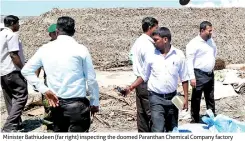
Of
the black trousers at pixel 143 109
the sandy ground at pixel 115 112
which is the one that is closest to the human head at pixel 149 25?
the black trousers at pixel 143 109

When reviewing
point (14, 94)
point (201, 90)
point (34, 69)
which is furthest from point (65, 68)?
point (201, 90)

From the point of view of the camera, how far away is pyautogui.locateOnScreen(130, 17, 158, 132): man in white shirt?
538 cm

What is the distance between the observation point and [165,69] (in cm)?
475

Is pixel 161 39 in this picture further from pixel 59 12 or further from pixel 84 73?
pixel 59 12

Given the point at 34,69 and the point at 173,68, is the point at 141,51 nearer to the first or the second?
the point at 173,68

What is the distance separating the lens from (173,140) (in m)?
4.26

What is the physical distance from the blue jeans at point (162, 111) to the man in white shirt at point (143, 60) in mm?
650

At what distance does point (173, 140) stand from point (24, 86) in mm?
2893

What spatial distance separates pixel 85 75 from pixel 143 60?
56.1 inches

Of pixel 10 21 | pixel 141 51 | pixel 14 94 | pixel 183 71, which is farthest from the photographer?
pixel 14 94

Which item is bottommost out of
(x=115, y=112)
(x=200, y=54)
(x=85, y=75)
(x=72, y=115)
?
(x=115, y=112)

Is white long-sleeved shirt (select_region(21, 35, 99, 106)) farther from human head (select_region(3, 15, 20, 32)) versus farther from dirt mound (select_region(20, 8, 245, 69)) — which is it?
dirt mound (select_region(20, 8, 245, 69))

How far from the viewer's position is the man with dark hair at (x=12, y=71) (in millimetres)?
6008

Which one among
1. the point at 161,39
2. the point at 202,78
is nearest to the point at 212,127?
the point at 161,39
